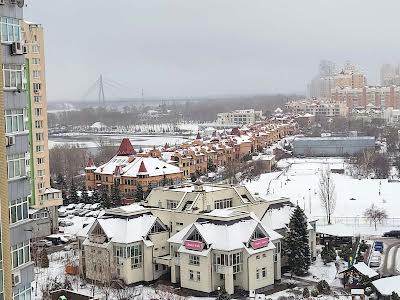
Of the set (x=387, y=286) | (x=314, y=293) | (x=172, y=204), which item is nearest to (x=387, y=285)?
(x=387, y=286)

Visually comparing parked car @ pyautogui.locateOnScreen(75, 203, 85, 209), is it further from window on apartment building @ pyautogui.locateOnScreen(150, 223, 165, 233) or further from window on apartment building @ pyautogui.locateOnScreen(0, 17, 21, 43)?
window on apartment building @ pyautogui.locateOnScreen(0, 17, 21, 43)

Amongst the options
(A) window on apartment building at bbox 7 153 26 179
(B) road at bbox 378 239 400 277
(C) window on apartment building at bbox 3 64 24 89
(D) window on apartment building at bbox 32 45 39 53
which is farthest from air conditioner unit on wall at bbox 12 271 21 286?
(D) window on apartment building at bbox 32 45 39 53

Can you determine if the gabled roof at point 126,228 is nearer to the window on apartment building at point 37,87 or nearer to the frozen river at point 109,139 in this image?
the window on apartment building at point 37,87

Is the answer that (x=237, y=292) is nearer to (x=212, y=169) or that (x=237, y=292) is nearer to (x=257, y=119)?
(x=212, y=169)

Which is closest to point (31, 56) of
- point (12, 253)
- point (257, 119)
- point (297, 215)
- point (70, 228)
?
point (70, 228)

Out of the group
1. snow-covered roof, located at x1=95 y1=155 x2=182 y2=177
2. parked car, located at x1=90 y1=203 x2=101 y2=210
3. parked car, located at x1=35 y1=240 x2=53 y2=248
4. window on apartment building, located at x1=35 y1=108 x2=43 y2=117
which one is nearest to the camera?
parked car, located at x1=35 y1=240 x2=53 y2=248

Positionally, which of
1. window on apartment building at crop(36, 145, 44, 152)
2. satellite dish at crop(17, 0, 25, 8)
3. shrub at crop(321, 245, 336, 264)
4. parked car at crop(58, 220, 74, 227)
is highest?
satellite dish at crop(17, 0, 25, 8)

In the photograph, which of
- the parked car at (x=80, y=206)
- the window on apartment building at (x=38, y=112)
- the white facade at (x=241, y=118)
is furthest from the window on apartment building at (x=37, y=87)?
the white facade at (x=241, y=118)
